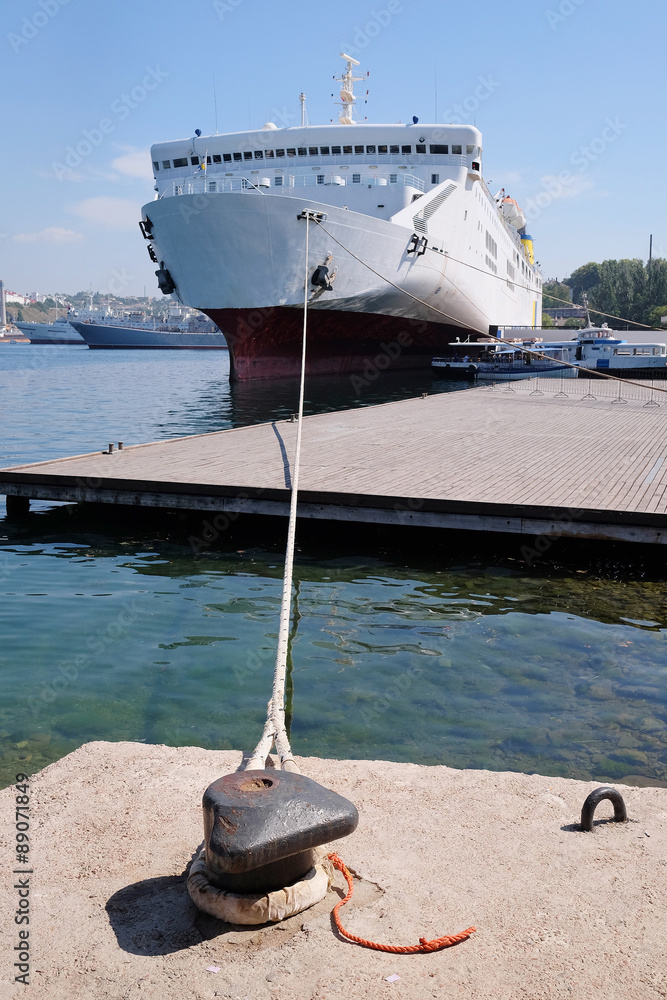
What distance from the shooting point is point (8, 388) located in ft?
122

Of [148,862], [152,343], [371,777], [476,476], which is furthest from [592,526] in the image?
[152,343]

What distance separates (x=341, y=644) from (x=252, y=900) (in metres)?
4.04

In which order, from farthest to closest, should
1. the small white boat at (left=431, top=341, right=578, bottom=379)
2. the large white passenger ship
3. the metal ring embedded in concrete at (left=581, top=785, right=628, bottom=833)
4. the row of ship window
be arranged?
1. the small white boat at (left=431, top=341, right=578, bottom=379)
2. the row of ship window
3. the large white passenger ship
4. the metal ring embedded in concrete at (left=581, top=785, right=628, bottom=833)

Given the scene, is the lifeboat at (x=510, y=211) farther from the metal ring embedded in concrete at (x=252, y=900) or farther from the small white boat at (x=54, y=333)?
the small white boat at (x=54, y=333)

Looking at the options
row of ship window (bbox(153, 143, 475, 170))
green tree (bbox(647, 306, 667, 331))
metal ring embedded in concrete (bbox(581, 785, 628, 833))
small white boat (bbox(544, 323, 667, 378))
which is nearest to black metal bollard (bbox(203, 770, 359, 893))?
metal ring embedded in concrete (bbox(581, 785, 628, 833))

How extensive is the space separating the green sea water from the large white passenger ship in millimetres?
14762

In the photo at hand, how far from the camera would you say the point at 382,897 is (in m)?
2.81

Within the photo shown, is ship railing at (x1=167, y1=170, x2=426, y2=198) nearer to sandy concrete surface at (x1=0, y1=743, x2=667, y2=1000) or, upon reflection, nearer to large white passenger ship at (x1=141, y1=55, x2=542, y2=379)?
large white passenger ship at (x1=141, y1=55, x2=542, y2=379)

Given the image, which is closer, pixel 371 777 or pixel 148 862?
pixel 148 862

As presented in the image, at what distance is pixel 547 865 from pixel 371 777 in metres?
0.95

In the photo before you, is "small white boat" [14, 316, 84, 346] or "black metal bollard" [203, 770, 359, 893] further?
"small white boat" [14, 316, 84, 346]

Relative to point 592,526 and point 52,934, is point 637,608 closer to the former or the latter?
point 592,526

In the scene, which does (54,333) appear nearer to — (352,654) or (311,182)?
(311,182)

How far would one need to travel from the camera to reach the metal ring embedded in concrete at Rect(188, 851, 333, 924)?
8.64ft
